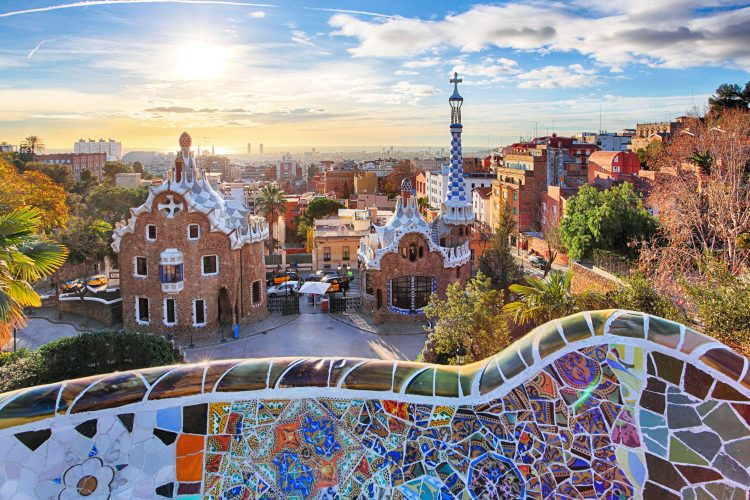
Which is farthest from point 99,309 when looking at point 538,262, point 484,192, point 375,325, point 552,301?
point 484,192

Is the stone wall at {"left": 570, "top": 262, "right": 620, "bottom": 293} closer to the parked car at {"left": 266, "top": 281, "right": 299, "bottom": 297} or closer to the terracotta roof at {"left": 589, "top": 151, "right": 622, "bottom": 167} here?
the parked car at {"left": 266, "top": 281, "right": 299, "bottom": 297}

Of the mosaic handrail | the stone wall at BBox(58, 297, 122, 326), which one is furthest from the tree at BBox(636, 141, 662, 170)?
the mosaic handrail

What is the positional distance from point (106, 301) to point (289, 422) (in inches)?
874

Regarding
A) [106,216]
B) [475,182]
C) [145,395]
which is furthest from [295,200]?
[145,395]

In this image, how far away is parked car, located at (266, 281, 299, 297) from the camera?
2842 centimetres

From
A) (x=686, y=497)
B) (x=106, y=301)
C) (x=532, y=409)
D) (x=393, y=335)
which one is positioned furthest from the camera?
(x=106, y=301)

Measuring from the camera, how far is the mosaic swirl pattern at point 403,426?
484 centimetres

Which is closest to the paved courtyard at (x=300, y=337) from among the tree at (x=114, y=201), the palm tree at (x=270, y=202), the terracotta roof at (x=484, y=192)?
the palm tree at (x=270, y=202)

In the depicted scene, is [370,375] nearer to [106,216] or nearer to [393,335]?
[393,335]

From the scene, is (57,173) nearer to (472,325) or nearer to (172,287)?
(172,287)

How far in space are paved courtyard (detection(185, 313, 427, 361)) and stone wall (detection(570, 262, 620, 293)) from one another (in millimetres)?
7078

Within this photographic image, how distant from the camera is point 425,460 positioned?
5.18m

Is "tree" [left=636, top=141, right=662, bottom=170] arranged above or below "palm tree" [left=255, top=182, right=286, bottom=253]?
above

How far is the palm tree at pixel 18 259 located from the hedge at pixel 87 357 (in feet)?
13.5
